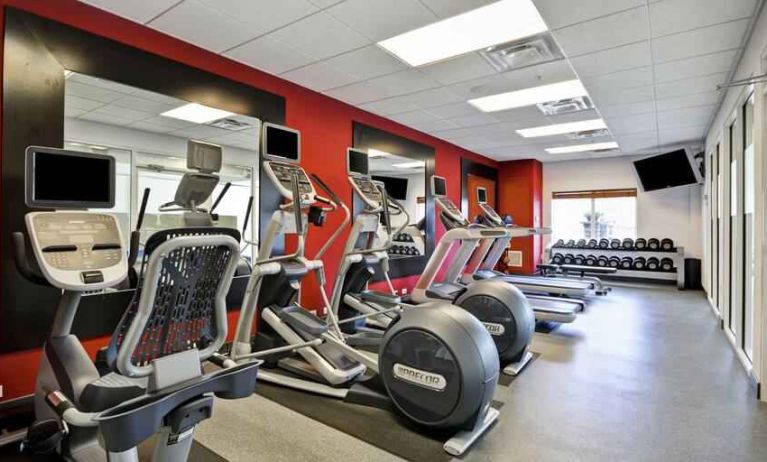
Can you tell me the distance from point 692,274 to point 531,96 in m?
6.13

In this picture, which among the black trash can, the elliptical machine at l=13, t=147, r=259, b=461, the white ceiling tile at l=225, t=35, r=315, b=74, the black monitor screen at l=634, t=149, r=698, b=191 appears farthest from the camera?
the black trash can

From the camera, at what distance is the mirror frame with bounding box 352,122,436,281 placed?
5.65 metres

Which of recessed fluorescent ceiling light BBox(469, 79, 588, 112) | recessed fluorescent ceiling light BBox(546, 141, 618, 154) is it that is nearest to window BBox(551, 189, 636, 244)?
recessed fluorescent ceiling light BBox(546, 141, 618, 154)

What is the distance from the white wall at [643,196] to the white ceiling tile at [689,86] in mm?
4902

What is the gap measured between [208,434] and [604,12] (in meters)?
4.08

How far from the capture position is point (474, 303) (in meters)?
3.66

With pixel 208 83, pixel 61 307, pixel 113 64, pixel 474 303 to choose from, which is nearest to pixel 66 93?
pixel 113 64

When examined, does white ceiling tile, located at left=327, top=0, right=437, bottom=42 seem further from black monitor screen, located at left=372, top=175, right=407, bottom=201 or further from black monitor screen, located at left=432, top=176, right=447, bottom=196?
black monitor screen, located at left=372, top=175, right=407, bottom=201

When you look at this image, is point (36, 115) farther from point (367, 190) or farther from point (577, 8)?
point (577, 8)

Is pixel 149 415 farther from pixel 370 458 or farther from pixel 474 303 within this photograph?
pixel 474 303

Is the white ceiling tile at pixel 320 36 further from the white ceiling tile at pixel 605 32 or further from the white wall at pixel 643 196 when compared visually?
the white wall at pixel 643 196

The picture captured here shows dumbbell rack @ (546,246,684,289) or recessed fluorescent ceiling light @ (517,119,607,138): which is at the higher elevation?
recessed fluorescent ceiling light @ (517,119,607,138)

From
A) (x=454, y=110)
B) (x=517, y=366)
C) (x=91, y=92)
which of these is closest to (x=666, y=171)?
(x=454, y=110)

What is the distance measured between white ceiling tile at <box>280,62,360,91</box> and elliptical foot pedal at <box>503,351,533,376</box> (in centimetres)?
340
